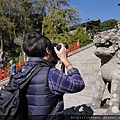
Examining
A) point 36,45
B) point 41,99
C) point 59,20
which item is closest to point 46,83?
point 41,99

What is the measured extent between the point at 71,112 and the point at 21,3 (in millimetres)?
16133

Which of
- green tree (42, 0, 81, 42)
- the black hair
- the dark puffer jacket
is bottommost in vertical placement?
the dark puffer jacket

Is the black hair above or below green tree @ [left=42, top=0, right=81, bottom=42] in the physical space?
below

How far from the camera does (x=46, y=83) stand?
132cm

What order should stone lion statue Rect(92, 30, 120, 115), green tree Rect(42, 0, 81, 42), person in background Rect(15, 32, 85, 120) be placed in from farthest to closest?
1. green tree Rect(42, 0, 81, 42)
2. stone lion statue Rect(92, 30, 120, 115)
3. person in background Rect(15, 32, 85, 120)

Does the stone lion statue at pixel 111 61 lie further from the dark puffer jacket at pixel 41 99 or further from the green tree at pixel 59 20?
the green tree at pixel 59 20

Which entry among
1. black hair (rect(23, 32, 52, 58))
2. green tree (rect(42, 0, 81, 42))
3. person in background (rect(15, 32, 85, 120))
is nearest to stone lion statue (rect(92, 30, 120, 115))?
person in background (rect(15, 32, 85, 120))

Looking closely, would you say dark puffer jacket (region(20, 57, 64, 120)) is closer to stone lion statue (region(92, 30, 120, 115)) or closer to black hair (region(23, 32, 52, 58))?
black hair (region(23, 32, 52, 58))

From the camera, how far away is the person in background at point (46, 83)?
132 centimetres

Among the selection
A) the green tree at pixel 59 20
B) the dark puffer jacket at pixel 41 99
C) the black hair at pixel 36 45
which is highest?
the green tree at pixel 59 20

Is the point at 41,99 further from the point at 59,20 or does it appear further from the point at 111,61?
the point at 59,20

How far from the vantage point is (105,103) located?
2.57 metres

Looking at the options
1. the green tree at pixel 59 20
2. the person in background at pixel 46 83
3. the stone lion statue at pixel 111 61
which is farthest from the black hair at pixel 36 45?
the green tree at pixel 59 20

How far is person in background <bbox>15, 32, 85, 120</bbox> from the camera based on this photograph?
1.32 metres
